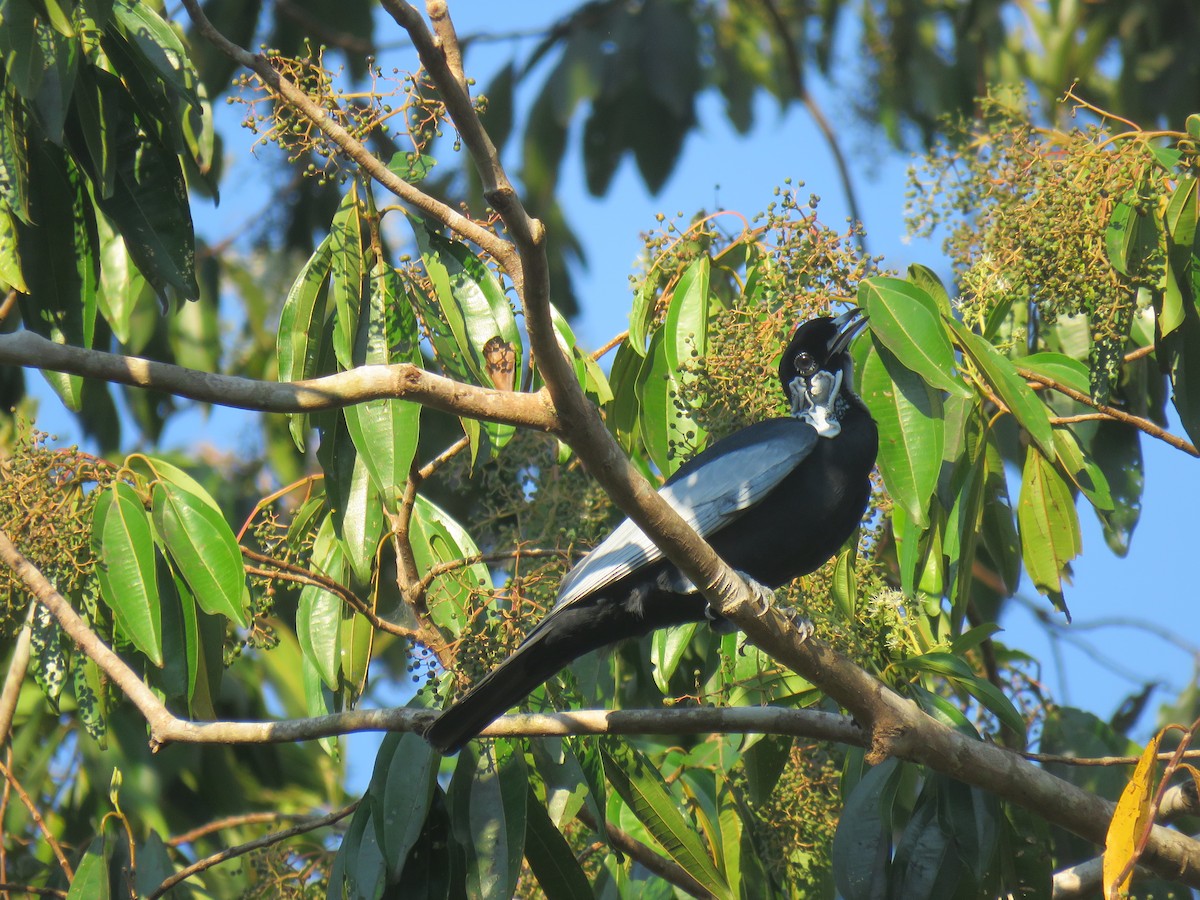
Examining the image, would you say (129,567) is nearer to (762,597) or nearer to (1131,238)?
(762,597)

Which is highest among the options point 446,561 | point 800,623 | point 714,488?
point 446,561

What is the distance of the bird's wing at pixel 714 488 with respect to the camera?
11.0ft

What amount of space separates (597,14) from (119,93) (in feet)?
13.4

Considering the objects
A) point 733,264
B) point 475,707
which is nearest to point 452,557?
point 475,707

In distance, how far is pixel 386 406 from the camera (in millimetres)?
3127

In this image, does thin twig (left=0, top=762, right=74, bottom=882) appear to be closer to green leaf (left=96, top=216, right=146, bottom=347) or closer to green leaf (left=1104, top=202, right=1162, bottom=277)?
green leaf (left=96, top=216, right=146, bottom=347)

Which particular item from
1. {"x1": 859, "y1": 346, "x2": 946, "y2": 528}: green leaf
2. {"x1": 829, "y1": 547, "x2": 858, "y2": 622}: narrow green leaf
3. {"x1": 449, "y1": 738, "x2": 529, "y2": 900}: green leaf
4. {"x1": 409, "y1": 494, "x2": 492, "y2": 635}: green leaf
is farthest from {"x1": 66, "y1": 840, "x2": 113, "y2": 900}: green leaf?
{"x1": 859, "y1": 346, "x2": 946, "y2": 528}: green leaf

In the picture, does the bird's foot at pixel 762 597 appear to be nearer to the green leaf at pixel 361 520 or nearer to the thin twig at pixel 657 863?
the thin twig at pixel 657 863

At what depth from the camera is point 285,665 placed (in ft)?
19.5

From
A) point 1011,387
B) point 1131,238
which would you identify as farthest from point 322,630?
point 1131,238

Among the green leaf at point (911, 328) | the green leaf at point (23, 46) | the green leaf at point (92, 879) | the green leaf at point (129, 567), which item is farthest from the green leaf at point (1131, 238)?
the green leaf at point (92, 879)

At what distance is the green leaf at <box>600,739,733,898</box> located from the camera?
3.37 meters

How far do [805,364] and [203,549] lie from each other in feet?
5.88

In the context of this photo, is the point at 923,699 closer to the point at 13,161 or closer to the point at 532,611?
the point at 532,611
